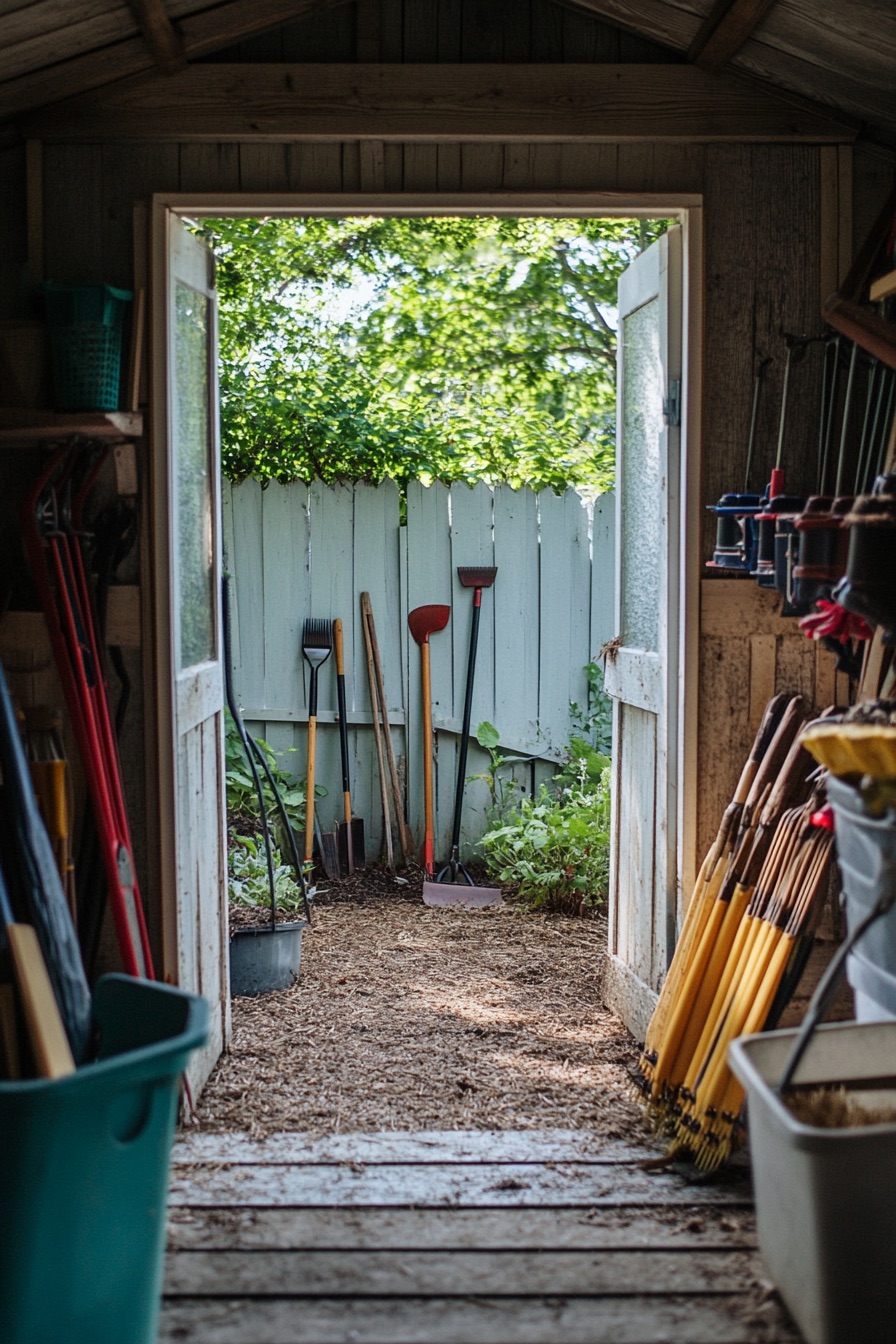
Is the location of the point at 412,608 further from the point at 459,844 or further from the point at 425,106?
the point at 425,106

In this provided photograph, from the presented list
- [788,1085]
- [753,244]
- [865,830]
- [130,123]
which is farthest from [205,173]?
[788,1085]

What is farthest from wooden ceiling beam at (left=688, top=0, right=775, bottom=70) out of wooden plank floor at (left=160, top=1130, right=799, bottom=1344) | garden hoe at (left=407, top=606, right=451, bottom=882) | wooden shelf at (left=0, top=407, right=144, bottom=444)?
garden hoe at (left=407, top=606, right=451, bottom=882)

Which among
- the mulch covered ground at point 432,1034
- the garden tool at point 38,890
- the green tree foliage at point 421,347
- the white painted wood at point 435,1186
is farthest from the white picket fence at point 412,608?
the garden tool at point 38,890

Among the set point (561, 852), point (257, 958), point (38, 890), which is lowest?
point (257, 958)

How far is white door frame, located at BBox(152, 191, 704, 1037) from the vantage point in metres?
3.28

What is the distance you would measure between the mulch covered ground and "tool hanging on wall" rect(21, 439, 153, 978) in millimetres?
668

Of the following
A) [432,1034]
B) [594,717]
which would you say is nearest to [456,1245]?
[432,1034]

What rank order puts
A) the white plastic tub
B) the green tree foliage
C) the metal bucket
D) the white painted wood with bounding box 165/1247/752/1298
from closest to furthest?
the white plastic tub → the white painted wood with bounding box 165/1247/752/1298 → the metal bucket → the green tree foliage

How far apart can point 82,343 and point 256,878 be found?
2531mm

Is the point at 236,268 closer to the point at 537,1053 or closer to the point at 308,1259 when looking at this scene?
the point at 537,1053

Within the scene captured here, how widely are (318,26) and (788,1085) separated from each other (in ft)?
8.94

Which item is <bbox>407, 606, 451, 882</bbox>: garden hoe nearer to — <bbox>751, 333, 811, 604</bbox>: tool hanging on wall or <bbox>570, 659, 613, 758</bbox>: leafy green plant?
<bbox>570, 659, 613, 758</bbox>: leafy green plant

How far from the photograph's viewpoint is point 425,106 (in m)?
3.26

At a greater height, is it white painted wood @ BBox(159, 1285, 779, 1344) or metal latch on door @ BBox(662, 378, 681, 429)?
metal latch on door @ BBox(662, 378, 681, 429)
